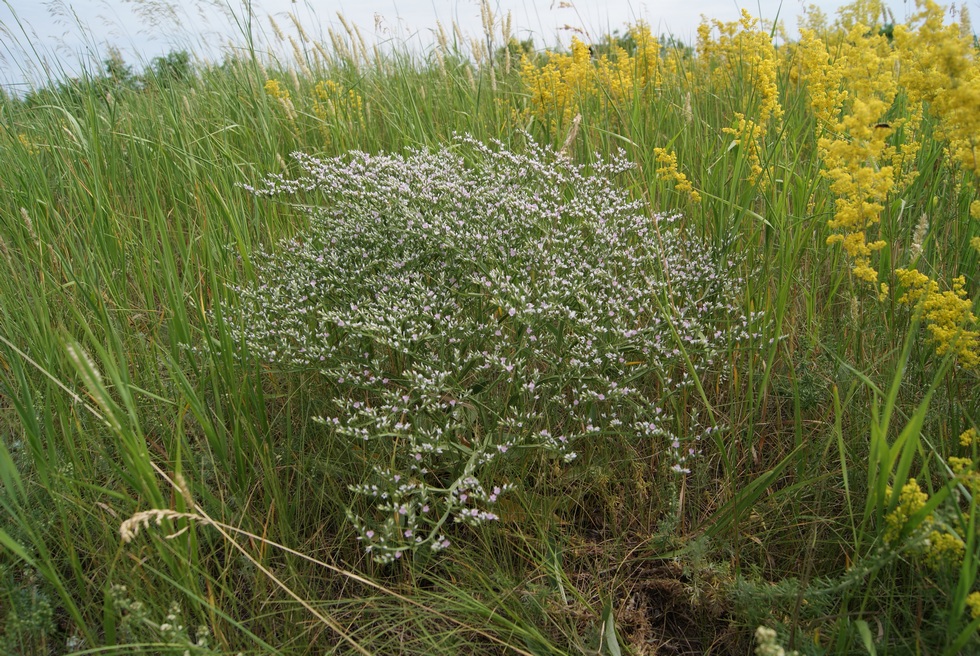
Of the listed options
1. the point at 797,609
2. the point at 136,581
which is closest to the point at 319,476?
the point at 136,581

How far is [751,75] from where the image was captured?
3.05 m

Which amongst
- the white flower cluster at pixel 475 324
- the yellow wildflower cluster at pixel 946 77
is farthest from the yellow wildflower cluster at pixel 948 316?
the white flower cluster at pixel 475 324

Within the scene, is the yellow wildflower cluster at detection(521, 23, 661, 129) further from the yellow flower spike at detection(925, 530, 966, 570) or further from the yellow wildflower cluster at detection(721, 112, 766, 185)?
the yellow flower spike at detection(925, 530, 966, 570)

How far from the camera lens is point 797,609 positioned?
4.66 ft

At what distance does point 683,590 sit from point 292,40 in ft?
13.1

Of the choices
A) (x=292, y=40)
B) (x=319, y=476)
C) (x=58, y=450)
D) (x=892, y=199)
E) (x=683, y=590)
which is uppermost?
(x=292, y=40)

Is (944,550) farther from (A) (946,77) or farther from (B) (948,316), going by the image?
(A) (946,77)

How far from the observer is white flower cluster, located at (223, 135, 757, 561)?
183 centimetres

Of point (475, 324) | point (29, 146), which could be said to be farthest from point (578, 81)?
point (29, 146)

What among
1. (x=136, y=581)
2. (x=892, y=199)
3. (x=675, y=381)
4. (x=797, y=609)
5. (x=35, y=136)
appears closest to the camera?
(x=797, y=609)

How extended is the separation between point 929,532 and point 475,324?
3.80 feet

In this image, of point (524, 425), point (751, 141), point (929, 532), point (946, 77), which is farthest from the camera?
point (751, 141)

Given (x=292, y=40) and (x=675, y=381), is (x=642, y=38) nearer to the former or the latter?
(x=292, y=40)

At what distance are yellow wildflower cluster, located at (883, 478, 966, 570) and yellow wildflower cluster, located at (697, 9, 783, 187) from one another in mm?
1350
